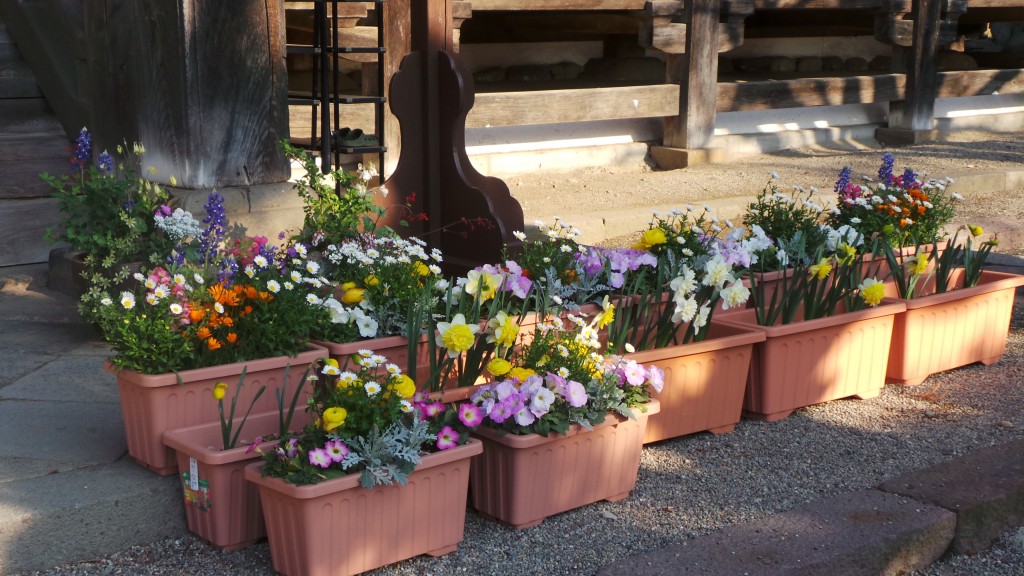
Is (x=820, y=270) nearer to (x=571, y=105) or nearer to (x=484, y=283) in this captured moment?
(x=484, y=283)

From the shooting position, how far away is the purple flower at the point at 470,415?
8.86ft

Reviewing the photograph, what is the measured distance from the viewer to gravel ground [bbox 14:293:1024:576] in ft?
8.74

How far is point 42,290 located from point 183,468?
7.50 feet

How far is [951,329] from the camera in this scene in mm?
4105

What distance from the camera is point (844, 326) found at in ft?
12.2

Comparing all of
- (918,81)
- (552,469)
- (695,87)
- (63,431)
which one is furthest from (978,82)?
(63,431)

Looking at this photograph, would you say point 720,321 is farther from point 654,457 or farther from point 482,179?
point 482,179

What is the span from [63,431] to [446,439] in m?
1.12

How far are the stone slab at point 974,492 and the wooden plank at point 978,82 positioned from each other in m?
7.44

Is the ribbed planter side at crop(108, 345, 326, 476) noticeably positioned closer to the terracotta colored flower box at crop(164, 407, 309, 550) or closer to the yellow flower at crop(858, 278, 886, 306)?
the terracotta colored flower box at crop(164, 407, 309, 550)

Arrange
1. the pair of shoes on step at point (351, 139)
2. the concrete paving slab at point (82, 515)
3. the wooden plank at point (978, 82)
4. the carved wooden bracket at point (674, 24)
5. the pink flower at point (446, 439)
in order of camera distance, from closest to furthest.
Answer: the concrete paving slab at point (82, 515)
the pink flower at point (446, 439)
the pair of shoes on step at point (351, 139)
the carved wooden bracket at point (674, 24)
the wooden plank at point (978, 82)

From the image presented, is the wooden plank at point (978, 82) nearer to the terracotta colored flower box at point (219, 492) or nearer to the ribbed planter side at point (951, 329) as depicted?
the ribbed planter side at point (951, 329)

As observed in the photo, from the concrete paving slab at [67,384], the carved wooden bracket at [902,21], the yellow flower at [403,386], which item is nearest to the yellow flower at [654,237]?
the yellow flower at [403,386]

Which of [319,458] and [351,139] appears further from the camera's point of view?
[351,139]
